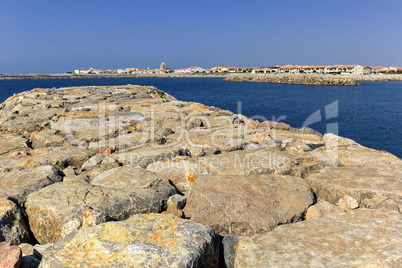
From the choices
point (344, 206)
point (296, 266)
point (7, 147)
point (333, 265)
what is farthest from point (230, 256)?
point (7, 147)

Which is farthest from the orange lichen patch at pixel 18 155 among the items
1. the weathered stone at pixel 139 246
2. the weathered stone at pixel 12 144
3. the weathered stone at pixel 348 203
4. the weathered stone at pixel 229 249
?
the weathered stone at pixel 348 203

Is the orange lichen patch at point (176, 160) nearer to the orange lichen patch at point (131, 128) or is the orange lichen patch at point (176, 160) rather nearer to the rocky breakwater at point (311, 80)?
the orange lichen patch at point (131, 128)

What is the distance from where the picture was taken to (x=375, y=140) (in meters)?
17.7

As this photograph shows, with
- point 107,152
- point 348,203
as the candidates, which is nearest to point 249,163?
point 348,203

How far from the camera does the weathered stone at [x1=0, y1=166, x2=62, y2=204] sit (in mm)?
4629

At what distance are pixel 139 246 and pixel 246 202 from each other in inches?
76.1

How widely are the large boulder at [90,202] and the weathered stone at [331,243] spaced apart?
158cm

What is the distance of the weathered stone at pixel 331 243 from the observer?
3324 mm

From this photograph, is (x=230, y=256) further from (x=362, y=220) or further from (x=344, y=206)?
(x=344, y=206)

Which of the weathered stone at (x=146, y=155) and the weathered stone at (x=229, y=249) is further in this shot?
the weathered stone at (x=146, y=155)

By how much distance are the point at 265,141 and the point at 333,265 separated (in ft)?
15.7

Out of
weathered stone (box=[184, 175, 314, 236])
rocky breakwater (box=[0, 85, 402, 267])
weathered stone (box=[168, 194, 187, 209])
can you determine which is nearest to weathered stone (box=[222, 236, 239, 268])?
rocky breakwater (box=[0, 85, 402, 267])

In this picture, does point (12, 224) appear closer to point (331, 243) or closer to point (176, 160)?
point (176, 160)

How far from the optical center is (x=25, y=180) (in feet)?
16.7
